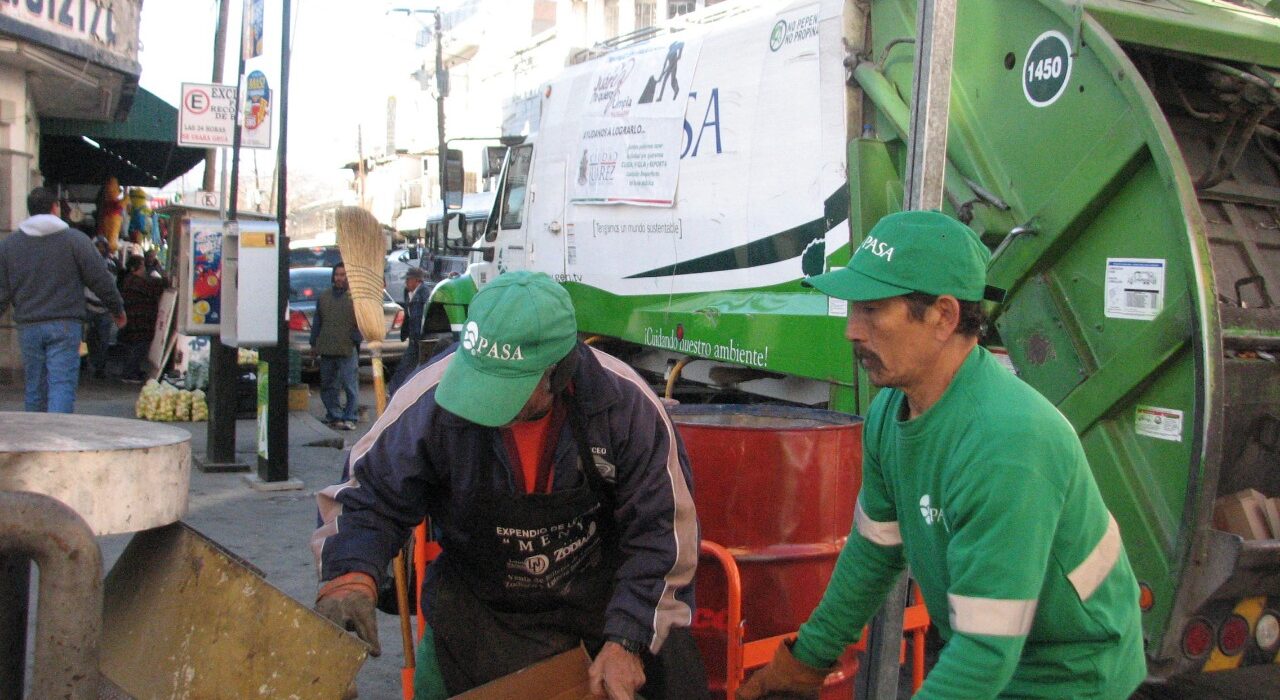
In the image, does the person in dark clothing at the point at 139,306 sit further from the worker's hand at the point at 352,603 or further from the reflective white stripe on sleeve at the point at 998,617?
the reflective white stripe on sleeve at the point at 998,617

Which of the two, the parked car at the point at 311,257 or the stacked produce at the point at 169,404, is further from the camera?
the parked car at the point at 311,257

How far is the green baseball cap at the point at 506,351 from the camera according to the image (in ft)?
8.31

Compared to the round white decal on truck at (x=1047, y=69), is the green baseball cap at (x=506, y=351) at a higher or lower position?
lower

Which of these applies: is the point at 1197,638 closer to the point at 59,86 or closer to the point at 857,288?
the point at 857,288

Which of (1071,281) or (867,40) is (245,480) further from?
(1071,281)

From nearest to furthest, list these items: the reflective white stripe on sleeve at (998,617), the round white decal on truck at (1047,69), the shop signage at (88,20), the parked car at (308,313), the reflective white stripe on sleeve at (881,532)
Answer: the reflective white stripe on sleeve at (998,617) → the reflective white stripe on sleeve at (881,532) → the round white decal on truck at (1047,69) → the shop signage at (88,20) → the parked car at (308,313)

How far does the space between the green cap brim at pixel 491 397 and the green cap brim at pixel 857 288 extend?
0.70 m

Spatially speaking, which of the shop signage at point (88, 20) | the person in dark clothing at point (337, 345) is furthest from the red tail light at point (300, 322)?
A: the shop signage at point (88, 20)

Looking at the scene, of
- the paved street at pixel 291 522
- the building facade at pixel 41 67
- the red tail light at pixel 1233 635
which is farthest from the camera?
the building facade at pixel 41 67

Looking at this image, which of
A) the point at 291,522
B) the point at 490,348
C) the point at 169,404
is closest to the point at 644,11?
the point at 169,404

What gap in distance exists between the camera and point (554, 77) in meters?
9.19

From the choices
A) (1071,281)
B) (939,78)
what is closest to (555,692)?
(939,78)

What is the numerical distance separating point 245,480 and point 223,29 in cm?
1242

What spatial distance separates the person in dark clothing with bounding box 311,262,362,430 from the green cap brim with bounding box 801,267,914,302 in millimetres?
10143
